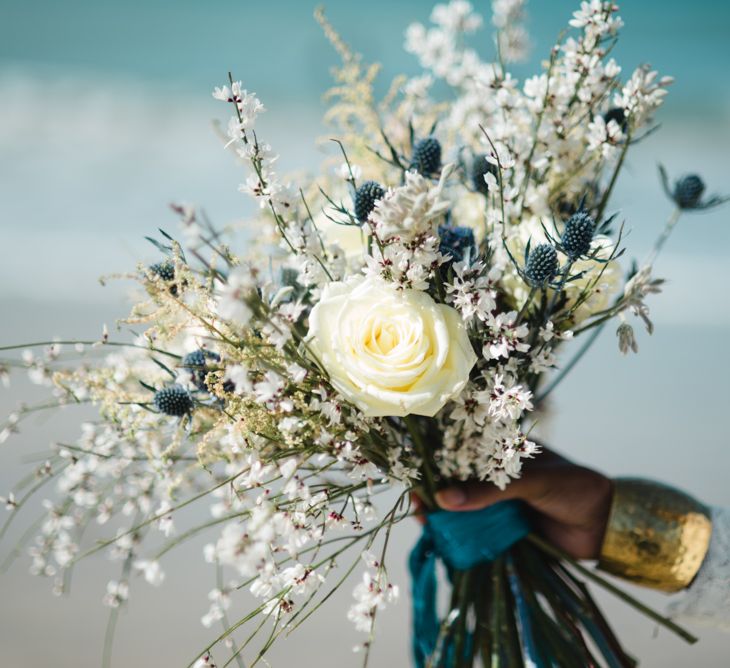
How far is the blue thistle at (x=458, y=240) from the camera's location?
0.62m

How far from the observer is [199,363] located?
63cm

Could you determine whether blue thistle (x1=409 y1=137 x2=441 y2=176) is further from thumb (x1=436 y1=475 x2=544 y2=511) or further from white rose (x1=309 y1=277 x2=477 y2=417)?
thumb (x1=436 y1=475 x2=544 y2=511)

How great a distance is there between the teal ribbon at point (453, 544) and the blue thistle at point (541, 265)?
32cm

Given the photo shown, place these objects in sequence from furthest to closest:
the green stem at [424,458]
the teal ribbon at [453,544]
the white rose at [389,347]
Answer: the teal ribbon at [453,544], the green stem at [424,458], the white rose at [389,347]

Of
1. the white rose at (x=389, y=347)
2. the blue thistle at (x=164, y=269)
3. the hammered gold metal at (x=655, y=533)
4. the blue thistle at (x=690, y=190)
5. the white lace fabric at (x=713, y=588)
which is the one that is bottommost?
the white lace fabric at (x=713, y=588)

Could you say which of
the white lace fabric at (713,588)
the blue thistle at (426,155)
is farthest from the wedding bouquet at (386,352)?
the white lace fabric at (713,588)

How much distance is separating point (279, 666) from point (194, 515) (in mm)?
577

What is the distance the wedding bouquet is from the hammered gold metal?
0.07 metres

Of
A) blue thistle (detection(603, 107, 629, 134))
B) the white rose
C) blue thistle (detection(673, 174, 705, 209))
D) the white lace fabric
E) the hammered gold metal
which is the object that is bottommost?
the white lace fabric

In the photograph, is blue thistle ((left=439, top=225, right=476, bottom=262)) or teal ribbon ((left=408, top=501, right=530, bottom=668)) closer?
blue thistle ((left=439, top=225, right=476, bottom=262))

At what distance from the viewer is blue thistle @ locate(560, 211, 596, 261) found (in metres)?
0.56

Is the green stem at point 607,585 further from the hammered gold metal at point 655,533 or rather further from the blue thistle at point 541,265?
the blue thistle at point 541,265

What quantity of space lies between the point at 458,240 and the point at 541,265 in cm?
9

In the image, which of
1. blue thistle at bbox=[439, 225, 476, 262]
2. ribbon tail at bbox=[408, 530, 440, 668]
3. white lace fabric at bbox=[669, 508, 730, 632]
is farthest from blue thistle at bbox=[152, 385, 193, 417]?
white lace fabric at bbox=[669, 508, 730, 632]
